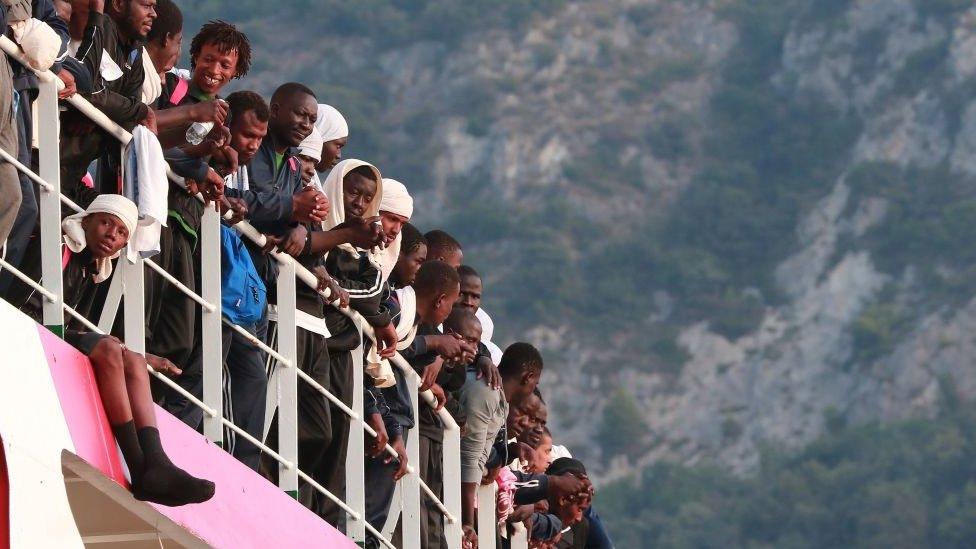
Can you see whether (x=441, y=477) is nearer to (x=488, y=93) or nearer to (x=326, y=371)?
(x=326, y=371)

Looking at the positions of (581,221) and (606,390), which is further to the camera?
(581,221)

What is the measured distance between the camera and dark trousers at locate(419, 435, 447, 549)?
12.8 m

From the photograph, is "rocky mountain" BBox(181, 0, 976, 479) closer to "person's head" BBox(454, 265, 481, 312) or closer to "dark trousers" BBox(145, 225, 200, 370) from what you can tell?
"person's head" BBox(454, 265, 481, 312)

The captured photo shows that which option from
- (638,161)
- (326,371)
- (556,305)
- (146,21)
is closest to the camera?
(146,21)

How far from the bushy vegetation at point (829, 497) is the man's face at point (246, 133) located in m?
96.3

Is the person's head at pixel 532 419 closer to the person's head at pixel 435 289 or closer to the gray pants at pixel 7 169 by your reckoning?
the person's head at pixel 435 289

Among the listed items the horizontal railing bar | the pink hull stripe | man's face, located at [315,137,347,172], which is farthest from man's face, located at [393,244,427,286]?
the horizontal railing bar

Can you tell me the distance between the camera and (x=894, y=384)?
11862cm

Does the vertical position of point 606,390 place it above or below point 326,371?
above

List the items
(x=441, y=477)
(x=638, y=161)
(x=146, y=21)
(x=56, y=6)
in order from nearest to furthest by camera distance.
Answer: (x=56, y=6) < (x=146, y=21) < (x=441, y=477) < (x=638, y=161)

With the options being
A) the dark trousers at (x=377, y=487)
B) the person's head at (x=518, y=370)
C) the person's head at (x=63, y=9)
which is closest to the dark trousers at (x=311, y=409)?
the dark trousers at (x=377, y=487)

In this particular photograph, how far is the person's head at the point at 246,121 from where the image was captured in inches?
407

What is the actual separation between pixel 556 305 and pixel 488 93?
19.0 metres

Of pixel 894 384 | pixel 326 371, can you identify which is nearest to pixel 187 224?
pixel 326 371
